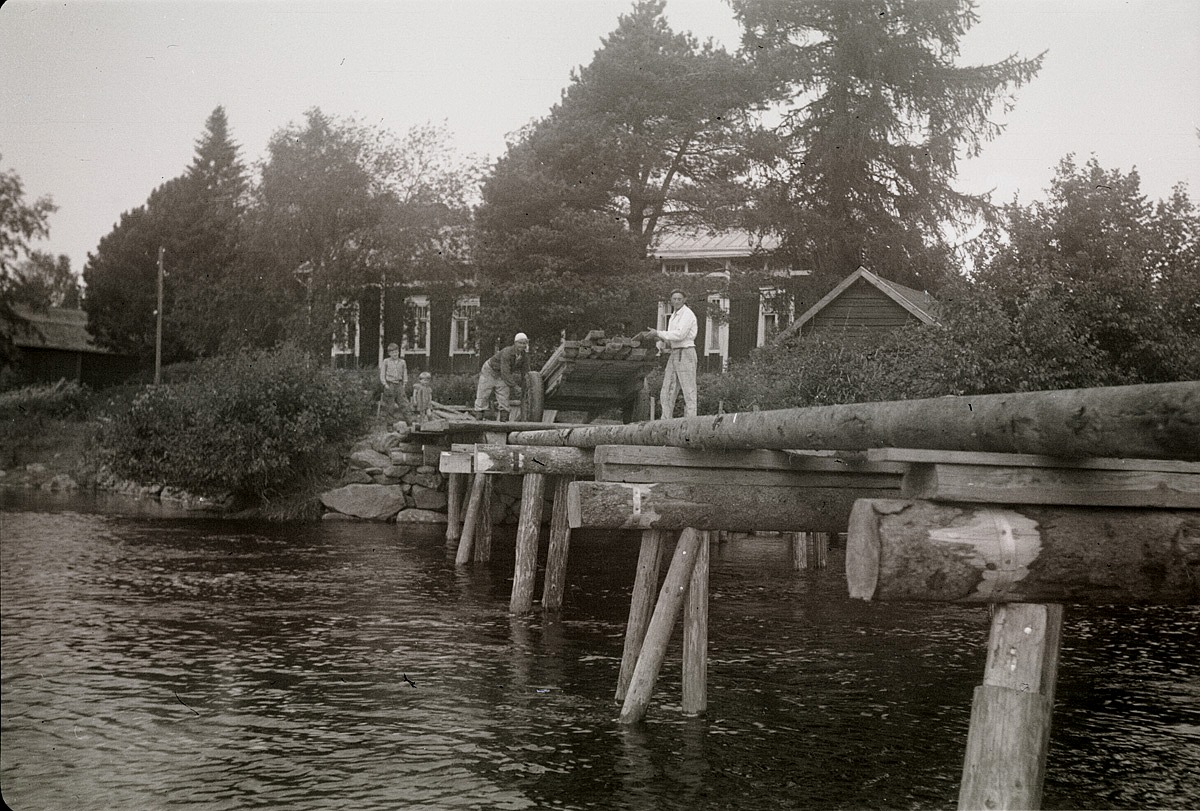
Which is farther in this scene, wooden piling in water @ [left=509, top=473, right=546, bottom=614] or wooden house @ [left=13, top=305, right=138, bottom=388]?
wooden house @ [left=13, top=305, right=138, bottom=388]

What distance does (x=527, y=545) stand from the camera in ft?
40.4

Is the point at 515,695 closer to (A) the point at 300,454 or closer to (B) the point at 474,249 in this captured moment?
(A) the point at 300,454

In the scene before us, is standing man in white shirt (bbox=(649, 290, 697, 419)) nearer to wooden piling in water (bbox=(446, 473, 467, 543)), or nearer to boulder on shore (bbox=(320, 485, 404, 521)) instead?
wooden piling in water (bbox=(446, 473, 467, 543))

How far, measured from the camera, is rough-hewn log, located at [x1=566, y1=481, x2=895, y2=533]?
6.90 metres

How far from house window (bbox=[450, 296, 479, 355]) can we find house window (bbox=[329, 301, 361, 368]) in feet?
9.90

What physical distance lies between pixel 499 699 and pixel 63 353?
2564 cm

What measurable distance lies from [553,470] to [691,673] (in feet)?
11.9

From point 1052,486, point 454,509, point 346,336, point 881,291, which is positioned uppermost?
point 881,291

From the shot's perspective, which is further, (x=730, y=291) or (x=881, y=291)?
(x=730, y=291)


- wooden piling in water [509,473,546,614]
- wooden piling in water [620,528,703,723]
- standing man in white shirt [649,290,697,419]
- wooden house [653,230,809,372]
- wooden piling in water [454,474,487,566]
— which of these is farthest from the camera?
wooden house [653,230,809,372]

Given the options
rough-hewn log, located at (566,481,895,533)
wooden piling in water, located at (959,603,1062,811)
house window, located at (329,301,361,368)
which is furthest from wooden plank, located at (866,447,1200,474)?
house window, located at (329,301,361,368)

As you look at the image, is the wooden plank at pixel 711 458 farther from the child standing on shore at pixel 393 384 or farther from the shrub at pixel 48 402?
the child standing on shore at pixel 393 384

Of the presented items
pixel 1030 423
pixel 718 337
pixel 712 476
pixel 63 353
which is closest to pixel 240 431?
pixel 63 353

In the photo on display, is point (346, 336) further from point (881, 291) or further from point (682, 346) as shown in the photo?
point (682, 346)
